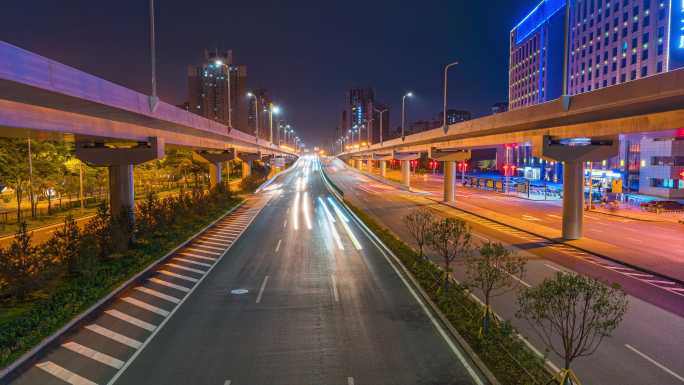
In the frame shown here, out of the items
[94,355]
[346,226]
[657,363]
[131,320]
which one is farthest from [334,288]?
[346,226]

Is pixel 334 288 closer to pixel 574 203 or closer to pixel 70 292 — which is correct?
pixel 70 292

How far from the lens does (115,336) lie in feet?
48.4

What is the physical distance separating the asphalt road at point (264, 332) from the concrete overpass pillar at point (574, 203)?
14.9 meters

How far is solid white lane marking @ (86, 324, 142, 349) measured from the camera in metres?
14.1

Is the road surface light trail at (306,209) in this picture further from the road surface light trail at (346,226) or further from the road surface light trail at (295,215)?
the road surface light trail at (346,226)

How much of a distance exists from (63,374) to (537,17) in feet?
482

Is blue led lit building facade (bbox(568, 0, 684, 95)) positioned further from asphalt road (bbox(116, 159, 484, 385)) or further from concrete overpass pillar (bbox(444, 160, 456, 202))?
asphalt road (bbox(116, 159, 484, 385))

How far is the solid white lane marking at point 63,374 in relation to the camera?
11828 mm

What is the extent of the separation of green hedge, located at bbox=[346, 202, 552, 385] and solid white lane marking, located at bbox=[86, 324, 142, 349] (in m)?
10.4

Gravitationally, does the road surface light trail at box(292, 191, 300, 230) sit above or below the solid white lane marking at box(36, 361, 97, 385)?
above

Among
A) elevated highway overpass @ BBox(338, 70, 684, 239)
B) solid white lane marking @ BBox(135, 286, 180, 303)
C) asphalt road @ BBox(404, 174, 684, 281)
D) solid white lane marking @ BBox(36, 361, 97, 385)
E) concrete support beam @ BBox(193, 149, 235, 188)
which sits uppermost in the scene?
elevated highway overpass @ BBox(338, 70, 684, 239)

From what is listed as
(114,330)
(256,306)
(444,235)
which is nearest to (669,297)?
(444,235)

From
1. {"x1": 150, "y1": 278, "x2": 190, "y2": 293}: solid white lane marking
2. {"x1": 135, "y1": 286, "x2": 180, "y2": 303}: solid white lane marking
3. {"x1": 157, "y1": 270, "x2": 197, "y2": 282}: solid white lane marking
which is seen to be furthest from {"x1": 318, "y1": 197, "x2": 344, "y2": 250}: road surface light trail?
{"x1": 135, "y1": 286, "x2": 180, "y2": 303}: solid white lane marking

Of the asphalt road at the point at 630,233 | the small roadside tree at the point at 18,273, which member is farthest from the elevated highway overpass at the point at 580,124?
the small roadside tree at the point at 18,273
